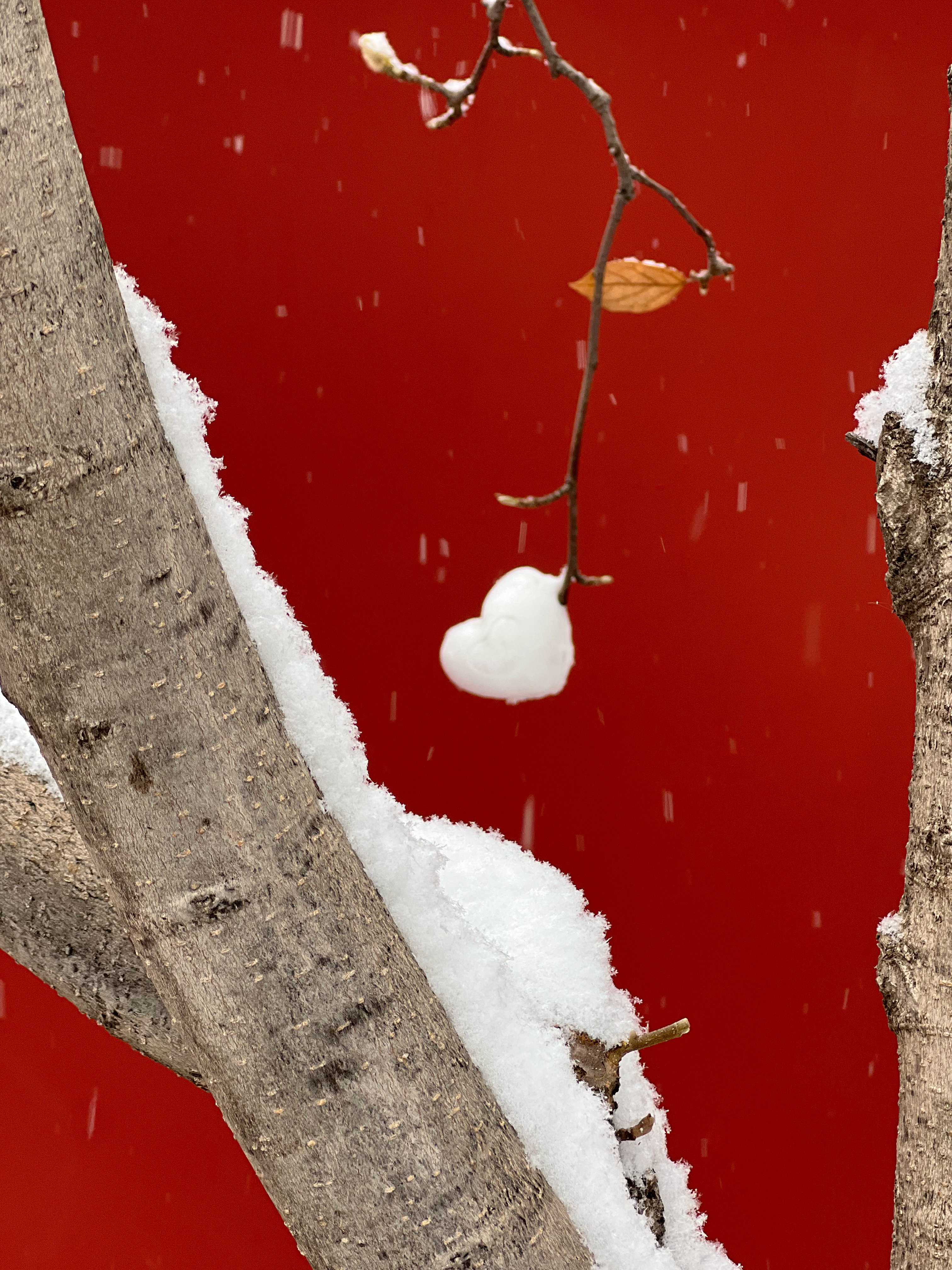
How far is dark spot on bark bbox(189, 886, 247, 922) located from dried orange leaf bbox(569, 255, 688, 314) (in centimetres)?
28

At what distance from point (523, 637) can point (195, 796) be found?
282 millimetres

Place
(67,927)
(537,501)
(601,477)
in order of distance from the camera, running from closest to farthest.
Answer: (537,501) → (67,927) → (601,477)

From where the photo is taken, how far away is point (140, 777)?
0.40 meters

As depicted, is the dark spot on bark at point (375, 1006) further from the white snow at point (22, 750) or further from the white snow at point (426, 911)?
the white snow at point (22, 750)

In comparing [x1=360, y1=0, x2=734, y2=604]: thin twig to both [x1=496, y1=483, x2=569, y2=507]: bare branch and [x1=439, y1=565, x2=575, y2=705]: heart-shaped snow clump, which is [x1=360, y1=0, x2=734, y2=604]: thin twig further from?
[x1=439, y1=565, x2=575, y2=705]: heart-shaped snow clump

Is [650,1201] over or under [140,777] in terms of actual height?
under

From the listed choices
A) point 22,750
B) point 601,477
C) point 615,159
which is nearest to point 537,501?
point 615,159

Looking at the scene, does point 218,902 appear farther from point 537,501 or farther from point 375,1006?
point 537,501

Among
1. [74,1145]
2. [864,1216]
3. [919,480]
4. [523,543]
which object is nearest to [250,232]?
[523,543]

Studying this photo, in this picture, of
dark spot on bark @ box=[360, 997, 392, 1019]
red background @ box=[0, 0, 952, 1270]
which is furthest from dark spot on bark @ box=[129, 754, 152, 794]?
red background @ box=[0, 0, 952, 1270]

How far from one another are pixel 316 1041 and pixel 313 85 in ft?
2.54

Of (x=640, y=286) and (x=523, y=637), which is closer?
(x=640, y=286)

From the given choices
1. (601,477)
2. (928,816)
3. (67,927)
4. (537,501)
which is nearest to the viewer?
(537,501)

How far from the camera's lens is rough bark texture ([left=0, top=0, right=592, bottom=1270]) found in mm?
382
